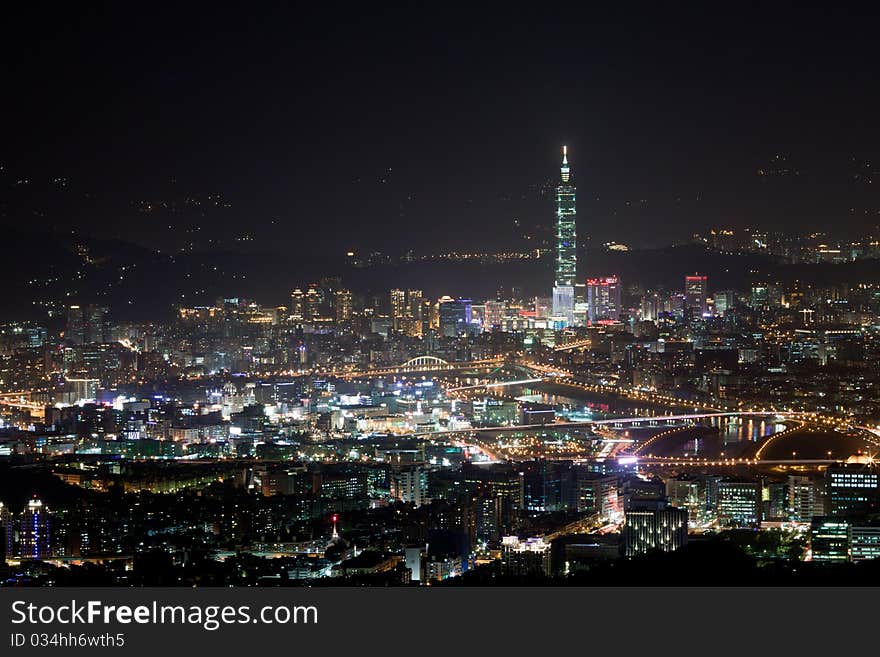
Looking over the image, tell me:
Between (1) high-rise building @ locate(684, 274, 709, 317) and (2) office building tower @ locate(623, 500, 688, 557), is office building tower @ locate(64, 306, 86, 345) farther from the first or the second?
(2) office building tower @ locate(623, 500, 688, 557)

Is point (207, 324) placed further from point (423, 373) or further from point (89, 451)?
point (89, 451)

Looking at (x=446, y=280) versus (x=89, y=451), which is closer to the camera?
(x=89, y=451)

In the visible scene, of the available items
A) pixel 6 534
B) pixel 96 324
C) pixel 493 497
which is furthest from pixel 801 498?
pixel 96 324

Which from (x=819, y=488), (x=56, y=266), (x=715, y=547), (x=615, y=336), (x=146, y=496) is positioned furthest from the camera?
(x=615, y=336)

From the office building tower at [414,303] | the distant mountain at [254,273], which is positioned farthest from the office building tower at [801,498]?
the office building tower at [414,303]

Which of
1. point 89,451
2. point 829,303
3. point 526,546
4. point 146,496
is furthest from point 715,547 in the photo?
point 829,303

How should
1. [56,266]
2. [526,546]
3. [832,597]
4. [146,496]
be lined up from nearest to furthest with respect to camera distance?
[832,597]
[526,546]
[146,496]
[56,266]
